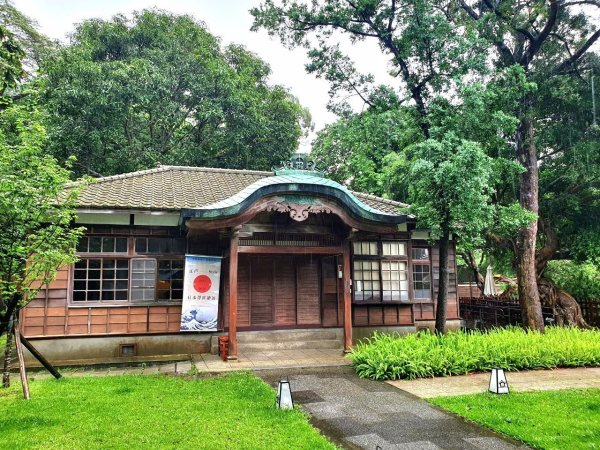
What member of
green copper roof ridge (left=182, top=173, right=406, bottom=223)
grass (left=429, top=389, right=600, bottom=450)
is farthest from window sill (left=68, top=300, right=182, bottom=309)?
grass (left=429, top=389, right=600, bottom=450)

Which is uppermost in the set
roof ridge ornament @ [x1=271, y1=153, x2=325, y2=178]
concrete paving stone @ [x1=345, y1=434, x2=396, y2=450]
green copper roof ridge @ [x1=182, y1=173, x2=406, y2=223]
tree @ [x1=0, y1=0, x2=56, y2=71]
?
tree @ [x1=0, y1=0, x2=56, y2=71]

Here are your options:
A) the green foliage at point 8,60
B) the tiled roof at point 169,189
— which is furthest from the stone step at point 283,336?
the green foliage at point 8,60

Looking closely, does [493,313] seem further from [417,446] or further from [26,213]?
[26,213]

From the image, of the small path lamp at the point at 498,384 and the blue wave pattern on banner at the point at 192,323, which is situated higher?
the blue wave pattern on banner at the point at 192,323

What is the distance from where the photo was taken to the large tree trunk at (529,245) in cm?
1330

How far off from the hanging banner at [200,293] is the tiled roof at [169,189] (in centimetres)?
145

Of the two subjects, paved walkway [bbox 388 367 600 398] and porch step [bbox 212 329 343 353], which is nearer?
paved walkway [bbox 388 367 600 398]

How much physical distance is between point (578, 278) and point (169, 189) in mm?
14966

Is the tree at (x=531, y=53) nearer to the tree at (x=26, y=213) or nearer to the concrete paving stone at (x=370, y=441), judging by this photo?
the concrete paving stone at (x=370, y=441)

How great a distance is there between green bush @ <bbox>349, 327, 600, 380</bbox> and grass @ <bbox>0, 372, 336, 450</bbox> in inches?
97.3

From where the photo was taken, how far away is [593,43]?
14.0m

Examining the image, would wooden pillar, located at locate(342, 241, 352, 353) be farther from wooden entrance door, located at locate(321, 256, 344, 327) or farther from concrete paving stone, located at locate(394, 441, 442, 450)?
concrete paving stone, located at locate(394, 441, 442, 450)

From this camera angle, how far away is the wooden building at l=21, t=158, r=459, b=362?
9602 millimetres

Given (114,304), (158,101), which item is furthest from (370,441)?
(158,101)
